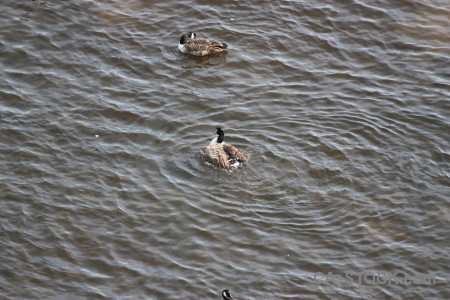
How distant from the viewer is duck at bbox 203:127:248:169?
1305cm

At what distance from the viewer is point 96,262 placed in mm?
10789

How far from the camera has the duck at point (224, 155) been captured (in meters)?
13.0

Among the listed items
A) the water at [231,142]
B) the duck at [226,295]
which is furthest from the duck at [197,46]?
the duck at [226,295]

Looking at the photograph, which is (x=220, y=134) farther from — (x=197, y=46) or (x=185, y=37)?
(x=185, y=37)

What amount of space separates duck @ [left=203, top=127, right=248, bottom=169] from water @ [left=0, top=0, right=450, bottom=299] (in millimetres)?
206

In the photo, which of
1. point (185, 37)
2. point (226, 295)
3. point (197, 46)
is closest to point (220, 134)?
point (197, 46)

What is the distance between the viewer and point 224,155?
13.1 meters

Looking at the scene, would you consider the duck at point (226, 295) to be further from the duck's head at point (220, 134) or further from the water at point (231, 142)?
the duck's head at point (220, 134)

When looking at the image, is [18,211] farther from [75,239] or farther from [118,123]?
[118,123]

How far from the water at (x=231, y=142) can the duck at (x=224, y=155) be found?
0.21 meters

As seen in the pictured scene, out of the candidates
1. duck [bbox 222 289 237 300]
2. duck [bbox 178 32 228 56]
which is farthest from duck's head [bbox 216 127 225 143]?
duck [bbox 222 289 237 300]

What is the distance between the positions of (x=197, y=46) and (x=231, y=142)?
11.3 feet

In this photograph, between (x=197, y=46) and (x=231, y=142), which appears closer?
(x=231, y=142)

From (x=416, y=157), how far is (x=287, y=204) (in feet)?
10.2
